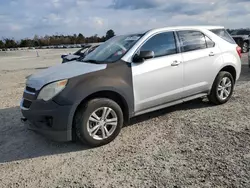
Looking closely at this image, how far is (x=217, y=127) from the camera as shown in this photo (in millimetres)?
4367

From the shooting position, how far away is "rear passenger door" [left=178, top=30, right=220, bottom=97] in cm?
479

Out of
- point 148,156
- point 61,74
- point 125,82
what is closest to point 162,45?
point 125,82

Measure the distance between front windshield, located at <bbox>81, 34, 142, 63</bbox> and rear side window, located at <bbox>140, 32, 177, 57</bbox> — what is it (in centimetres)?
23

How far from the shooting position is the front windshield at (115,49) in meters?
4.30

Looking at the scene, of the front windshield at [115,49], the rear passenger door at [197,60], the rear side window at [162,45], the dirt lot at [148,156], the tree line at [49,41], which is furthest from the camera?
the tree line at [49,41]

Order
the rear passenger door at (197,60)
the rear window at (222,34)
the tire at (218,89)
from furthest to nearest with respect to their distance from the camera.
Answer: the rear window at (222,34) < the tire at (218,89) < the rear passenger door at (197,60)

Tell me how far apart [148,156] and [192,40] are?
2.63m

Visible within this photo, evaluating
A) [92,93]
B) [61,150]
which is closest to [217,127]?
[92,93]

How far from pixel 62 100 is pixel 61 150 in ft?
2.74

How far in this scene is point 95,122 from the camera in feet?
12.6

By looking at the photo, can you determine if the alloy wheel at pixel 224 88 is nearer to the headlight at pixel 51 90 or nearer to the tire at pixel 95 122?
the tire at pixel 95 122

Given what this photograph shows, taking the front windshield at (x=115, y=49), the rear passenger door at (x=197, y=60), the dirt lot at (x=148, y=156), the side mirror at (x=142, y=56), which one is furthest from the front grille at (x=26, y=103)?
the rear passenger door at (x=197, y=60)

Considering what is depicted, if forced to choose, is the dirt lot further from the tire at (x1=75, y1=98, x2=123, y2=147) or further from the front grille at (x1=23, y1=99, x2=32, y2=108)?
the front grille at (x1=23, y1=99, x2=32, y2=108)

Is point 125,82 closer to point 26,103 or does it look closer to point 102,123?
point 102,123
